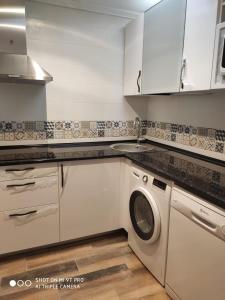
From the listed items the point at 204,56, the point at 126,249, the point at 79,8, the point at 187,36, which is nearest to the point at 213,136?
the point at 204,56

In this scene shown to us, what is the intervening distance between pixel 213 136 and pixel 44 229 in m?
1.58

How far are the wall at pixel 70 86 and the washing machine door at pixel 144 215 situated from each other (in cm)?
90

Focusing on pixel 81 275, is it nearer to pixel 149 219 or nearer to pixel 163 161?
pixel 149 219

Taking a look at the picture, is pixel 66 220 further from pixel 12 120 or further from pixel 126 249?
pixel 12 120

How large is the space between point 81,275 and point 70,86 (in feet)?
5.57

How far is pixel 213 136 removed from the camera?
1834 millimetres

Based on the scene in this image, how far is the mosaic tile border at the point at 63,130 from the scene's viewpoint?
85.6 inches

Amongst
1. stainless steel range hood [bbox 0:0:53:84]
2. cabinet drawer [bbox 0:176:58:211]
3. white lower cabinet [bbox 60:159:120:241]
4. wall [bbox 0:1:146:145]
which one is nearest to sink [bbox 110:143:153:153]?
wall [bbox 0:1:146:145]

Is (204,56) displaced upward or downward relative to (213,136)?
upward

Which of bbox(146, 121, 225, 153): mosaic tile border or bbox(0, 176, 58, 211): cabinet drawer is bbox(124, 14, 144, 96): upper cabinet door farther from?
bbox(0, 176, 58, 211): cabinet drawer

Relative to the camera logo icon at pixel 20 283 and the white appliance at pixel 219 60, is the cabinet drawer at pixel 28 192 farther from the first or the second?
the white appliance at pixel 219 60

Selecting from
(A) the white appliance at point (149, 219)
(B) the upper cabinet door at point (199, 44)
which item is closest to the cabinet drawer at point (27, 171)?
(A) the white appliance at point (149, 219)

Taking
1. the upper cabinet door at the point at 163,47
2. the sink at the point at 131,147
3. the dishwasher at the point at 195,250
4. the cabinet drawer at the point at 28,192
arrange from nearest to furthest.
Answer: the dishwasher at the point at 195,250 → the upper cabinet door at the point at 163,47 → the cabinet drawer at the point at 28,192 → the sink at the point at 131,147

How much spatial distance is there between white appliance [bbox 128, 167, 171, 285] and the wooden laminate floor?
0.12 meters
